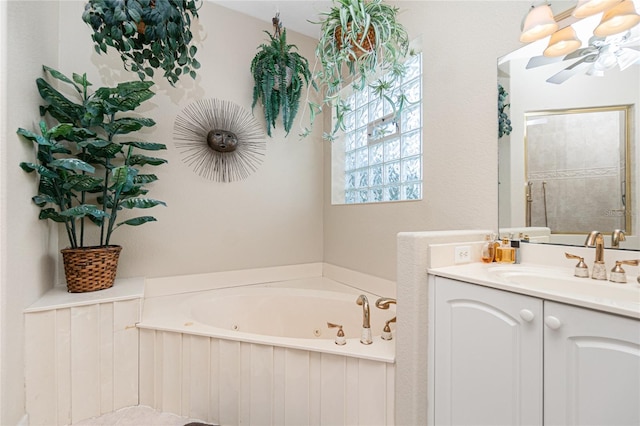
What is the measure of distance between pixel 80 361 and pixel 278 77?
2218mm

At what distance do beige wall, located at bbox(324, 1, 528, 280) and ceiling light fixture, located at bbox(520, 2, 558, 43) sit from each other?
0.17 m

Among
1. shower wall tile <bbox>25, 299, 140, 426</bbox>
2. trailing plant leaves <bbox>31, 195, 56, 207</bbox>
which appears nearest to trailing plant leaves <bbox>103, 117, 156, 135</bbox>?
trailing plant leaves <bbox>31, 195, 56, 207</bbox>

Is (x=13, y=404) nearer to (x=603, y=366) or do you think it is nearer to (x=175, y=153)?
(x=175, y=153)

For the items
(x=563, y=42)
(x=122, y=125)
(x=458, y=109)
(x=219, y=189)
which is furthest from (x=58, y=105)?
(x=563, y=42)

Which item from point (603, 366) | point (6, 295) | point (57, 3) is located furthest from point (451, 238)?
point (57, 3)

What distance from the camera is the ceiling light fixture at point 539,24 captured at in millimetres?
1125

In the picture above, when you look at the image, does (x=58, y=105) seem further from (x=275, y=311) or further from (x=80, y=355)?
(x=275, y=311)

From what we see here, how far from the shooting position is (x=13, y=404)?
123cm

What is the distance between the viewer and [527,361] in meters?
0.86

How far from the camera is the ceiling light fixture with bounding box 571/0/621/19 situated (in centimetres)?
99

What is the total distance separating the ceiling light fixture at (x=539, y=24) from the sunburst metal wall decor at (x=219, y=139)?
6.23 ft

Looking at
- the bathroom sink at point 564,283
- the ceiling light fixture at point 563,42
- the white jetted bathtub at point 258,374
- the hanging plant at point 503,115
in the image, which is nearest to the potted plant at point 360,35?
the hanging plant at point 503,115

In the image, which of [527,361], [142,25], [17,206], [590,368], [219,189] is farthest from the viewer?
[219,189]

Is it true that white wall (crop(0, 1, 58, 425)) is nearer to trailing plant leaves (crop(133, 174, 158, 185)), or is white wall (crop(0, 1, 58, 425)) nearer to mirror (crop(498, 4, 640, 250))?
trailing plant leaves (crop(133, 174, 158, 185))
